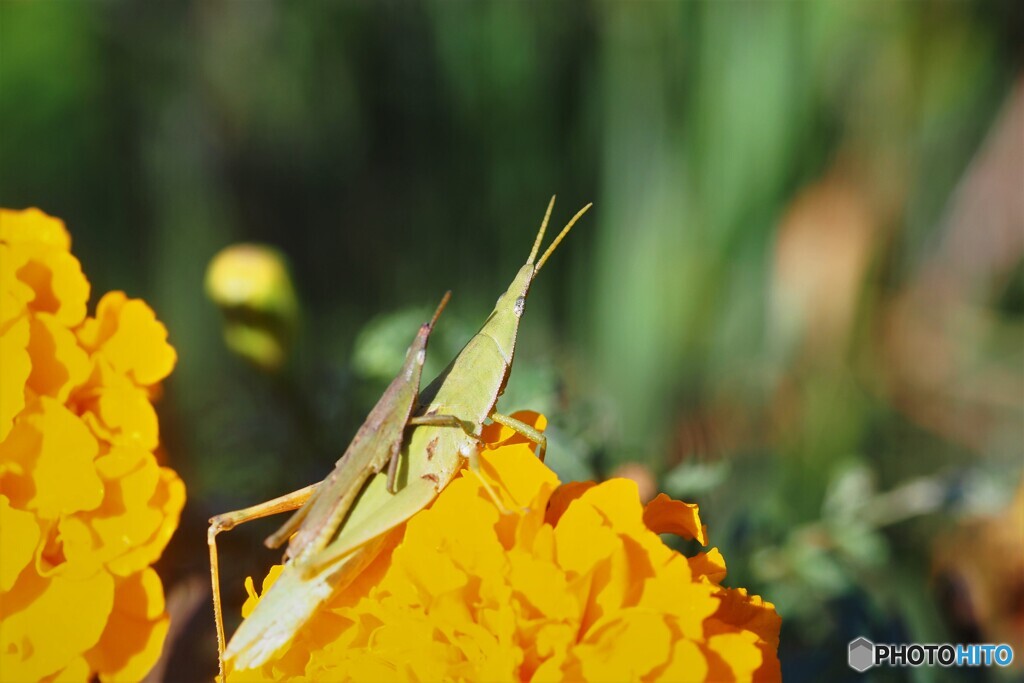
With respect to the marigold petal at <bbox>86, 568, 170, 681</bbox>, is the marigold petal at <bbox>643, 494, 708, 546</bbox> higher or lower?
higher

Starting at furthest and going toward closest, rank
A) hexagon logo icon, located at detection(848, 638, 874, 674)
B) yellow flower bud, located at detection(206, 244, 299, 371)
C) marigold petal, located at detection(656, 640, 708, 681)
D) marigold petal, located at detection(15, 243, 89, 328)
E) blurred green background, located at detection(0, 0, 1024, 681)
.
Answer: blurred green background, located at detection(0, 0, 1024, 681), yellow flower bud, located at detection(206, 244, 299, 371), hexagon logo icon, located at detection(848, 638, 874, 674), marigold petal, located at detection(15, 243, 89, 328), marigold petal, located at detection(656, 640, 708, 681)

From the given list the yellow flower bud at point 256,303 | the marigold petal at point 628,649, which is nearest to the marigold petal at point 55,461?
the yellow flower bud at point 256,303

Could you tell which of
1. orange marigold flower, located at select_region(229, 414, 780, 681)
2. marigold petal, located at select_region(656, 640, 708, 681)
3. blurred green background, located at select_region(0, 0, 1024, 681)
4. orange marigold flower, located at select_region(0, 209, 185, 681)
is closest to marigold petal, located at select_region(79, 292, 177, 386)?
orange marigold flower, located at select_region(0, 209, 185, 681)

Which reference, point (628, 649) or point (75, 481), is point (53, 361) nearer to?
point (75, 481)

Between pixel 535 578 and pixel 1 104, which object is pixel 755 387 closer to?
pixel 535 578

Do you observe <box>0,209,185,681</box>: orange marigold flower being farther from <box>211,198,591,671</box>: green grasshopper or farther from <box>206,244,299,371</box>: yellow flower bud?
<box>206,244,299,371</box>: yellow flower bud

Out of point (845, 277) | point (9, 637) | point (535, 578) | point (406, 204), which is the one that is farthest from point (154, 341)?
point (845, 277)

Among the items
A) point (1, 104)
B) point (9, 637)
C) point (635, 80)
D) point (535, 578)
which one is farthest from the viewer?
point (635, 80)

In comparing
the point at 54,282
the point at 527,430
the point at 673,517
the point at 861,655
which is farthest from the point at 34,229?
the point at 861,655
